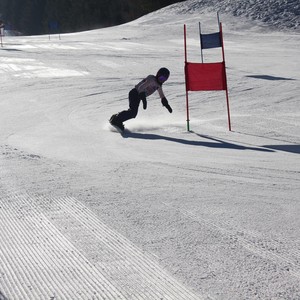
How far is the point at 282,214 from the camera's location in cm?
627

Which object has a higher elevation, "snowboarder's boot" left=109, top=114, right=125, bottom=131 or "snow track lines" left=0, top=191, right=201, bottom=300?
"snow track lines" left=0, top=191, right=201, bottom=300

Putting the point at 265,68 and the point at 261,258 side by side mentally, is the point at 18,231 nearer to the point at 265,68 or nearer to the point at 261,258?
the point at 261,258

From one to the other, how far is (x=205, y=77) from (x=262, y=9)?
32994mm

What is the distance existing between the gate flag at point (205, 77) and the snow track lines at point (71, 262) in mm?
5408

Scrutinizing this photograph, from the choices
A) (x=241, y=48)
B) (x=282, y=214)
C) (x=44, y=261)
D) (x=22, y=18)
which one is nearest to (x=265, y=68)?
(x=241, y=48)

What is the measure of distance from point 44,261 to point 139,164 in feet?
12.5

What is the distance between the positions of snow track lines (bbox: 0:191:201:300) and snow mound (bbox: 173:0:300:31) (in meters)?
34.2

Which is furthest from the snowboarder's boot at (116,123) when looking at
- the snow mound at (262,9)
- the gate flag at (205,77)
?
the snow mound at (262,9)

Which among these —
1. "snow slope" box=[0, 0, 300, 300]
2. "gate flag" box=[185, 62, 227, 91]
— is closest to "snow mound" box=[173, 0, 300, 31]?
"snow slope" box=[0, 0, 300, 300]

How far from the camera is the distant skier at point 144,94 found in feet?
37.3

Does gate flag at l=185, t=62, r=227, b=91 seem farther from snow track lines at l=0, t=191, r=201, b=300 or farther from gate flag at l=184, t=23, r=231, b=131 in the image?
snow track lines at l=0, t=191, r=201, b=300

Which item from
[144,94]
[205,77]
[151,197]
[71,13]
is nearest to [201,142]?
[205,77]

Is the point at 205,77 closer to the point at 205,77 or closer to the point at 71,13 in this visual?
the point at 205,77

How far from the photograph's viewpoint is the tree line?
8419 cm
